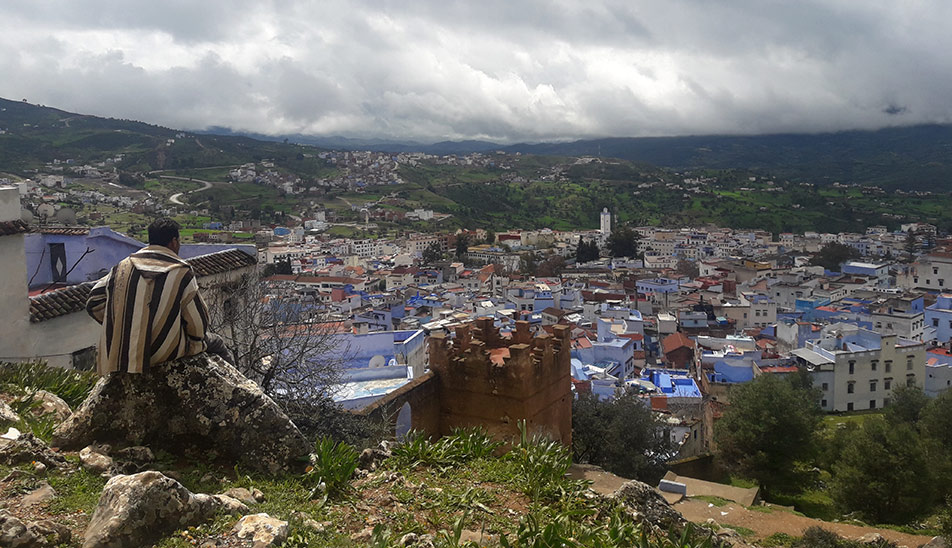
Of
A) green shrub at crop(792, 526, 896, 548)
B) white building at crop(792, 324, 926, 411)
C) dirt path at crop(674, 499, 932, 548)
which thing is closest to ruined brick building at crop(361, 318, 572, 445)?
dirt path at crop(674, 499, 932, 548)

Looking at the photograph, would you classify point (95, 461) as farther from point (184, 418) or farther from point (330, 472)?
point (330, 472)

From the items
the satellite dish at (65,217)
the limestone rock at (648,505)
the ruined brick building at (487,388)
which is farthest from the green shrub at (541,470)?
the satellite dish at (65,217)

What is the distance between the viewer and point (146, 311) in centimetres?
371

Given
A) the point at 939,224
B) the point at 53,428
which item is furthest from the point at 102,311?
the point at 939,224

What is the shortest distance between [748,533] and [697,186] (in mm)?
142447

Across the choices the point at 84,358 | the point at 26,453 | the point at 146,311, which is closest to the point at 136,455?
the point at 26,453

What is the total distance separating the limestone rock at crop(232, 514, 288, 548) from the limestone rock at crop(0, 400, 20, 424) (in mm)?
2289

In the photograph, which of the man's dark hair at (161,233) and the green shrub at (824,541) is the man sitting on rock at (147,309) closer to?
the man's dark hair at (161,233)

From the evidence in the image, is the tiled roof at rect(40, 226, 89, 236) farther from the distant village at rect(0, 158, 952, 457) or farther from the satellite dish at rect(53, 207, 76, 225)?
the satellite dish at rect(53, 207, 76, 225)

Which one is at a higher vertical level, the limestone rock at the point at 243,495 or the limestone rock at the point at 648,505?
the limestone rock at the point at 243,495

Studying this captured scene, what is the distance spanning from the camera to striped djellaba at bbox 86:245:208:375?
371cm

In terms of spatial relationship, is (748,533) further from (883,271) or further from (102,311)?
(883,271)

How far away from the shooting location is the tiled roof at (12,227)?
7.64 metres

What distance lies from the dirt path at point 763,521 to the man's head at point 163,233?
870cm
